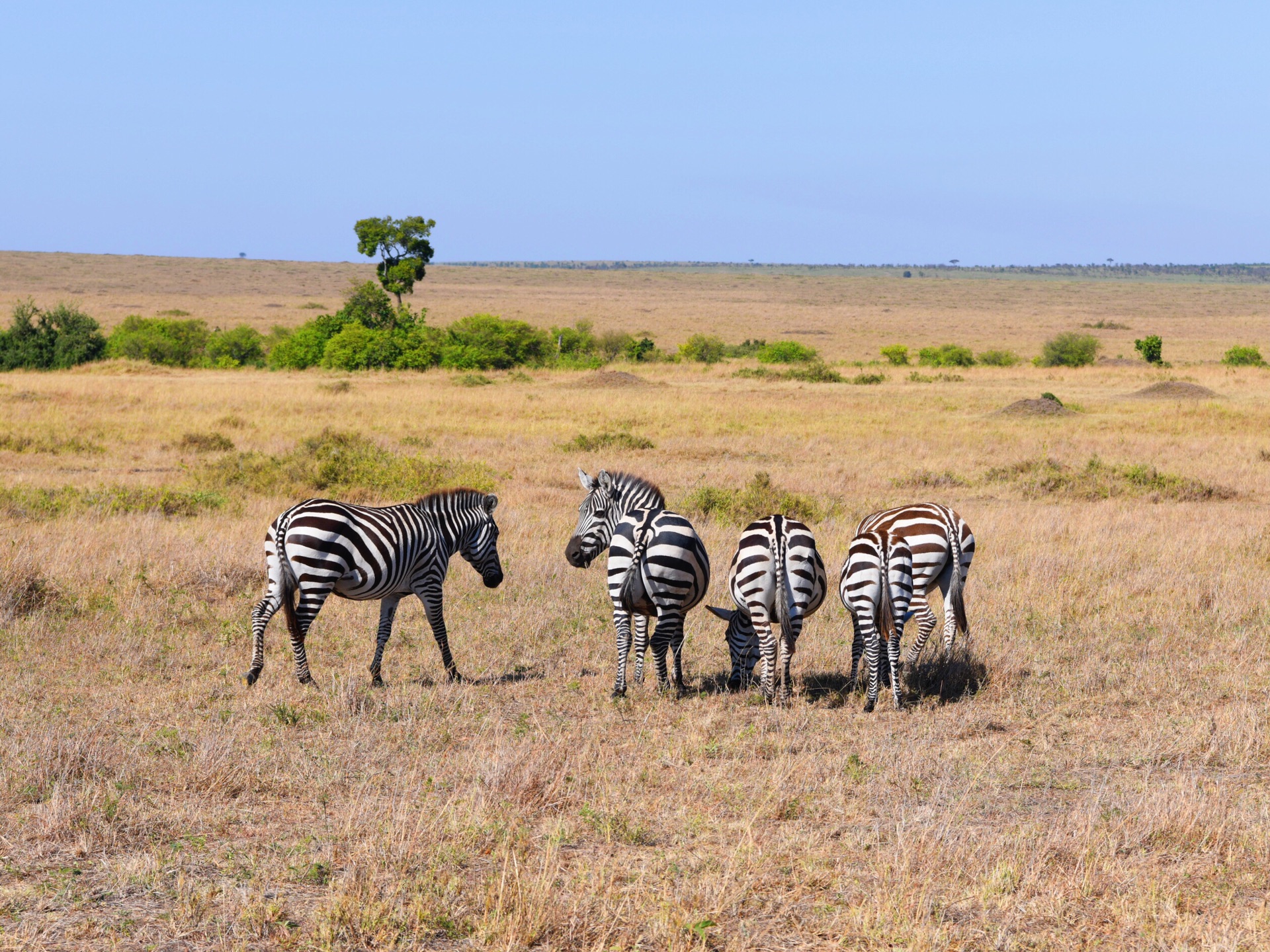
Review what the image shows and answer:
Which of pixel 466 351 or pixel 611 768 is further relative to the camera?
pixel 466 351

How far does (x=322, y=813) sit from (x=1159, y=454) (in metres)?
21.7

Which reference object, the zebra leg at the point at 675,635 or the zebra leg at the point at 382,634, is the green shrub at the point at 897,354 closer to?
the zebra leg at the point at 675,635

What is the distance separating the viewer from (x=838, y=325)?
10394cm

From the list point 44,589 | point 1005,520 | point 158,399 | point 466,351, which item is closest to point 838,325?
point 466,351

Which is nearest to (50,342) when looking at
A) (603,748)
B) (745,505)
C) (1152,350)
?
(745,505)

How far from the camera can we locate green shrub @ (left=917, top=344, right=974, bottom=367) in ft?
191

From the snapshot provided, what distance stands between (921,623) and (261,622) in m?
4.99

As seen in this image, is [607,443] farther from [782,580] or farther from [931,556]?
[782,580]

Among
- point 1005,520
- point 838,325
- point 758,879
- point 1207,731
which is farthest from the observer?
point 838,325

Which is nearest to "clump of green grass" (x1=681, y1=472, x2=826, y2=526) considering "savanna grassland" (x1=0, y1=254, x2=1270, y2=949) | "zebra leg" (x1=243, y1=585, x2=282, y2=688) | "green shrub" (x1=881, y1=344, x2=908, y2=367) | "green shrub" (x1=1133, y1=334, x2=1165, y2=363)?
"savanna grassland" (x1=0, y1=254, x2=1270, y2=949)

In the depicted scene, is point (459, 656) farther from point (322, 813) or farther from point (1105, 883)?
point (1105, 883)

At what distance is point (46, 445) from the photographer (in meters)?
22.1

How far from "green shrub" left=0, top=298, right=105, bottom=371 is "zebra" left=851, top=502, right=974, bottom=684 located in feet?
144

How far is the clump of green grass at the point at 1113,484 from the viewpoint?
18.5m
